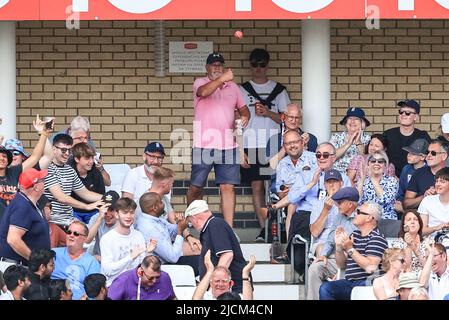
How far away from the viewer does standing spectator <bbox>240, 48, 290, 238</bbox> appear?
17844 mm

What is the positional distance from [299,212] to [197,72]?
293 centimetres

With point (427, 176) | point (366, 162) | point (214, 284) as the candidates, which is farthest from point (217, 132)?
point (214, 284)

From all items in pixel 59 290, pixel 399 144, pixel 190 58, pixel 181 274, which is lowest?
pixel 59 290

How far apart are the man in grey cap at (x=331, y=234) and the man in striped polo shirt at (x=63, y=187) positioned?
227 centimetres

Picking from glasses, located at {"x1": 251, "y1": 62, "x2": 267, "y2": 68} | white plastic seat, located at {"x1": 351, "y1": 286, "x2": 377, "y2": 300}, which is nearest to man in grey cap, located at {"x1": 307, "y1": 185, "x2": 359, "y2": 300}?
white plastic seat, located at {"x1": 351, "y1": 286, "x2": 377, "y2": 300}

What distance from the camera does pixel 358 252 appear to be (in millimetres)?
15281

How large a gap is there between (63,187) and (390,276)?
3.50m

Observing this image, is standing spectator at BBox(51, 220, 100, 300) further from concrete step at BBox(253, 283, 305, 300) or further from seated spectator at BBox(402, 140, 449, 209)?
seated spectator at BBox(402, 140, 449, 209)

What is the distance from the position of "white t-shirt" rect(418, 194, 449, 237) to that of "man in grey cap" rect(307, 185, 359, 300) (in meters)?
0.81

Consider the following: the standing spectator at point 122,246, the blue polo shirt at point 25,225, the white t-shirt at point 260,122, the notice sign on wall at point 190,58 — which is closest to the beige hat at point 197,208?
the standing spectator at point 122,246

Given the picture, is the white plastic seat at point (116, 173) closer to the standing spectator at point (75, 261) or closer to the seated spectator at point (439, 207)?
the standing spectator at point (75, 261)

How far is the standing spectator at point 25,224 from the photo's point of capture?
49.9ft

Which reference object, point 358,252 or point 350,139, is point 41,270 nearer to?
point 358,252
